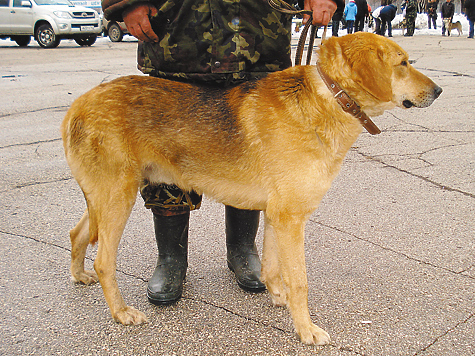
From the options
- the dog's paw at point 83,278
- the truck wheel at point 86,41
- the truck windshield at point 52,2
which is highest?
the truck windshield at point 52,2

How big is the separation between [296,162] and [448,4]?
27.3 metres

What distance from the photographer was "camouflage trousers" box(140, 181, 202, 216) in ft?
9.03

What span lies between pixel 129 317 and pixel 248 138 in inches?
46.0

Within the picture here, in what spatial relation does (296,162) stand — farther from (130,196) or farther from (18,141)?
(18,141)

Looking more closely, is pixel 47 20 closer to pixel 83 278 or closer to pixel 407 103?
pixel 83 278

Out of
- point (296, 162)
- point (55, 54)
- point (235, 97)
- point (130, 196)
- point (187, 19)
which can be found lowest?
point (55, 54)

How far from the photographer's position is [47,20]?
55.1ft

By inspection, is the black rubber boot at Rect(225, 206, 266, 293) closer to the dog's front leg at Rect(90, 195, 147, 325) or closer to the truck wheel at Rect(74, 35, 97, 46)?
the dog's front leg at Rect(90, 195, 147, 325)

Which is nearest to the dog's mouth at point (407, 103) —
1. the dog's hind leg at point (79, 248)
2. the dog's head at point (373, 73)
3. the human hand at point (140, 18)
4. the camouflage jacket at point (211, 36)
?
the dog's head at point (373, 73)

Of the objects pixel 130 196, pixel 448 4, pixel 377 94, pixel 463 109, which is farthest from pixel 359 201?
pixel 448 4

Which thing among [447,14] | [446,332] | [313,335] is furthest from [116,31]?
[446,332]

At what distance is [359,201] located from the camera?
4129 mm

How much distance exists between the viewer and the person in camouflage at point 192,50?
8.22ft

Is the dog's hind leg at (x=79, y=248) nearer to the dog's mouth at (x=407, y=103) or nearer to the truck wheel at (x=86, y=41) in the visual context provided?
the dog's mouth at (x=407, y=103)
